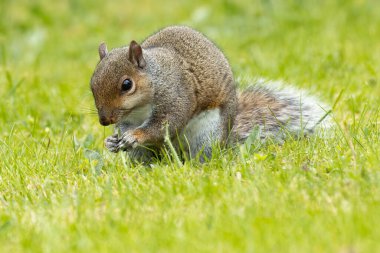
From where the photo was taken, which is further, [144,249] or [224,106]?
[224,106]

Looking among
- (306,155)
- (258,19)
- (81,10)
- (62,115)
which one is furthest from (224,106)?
(81,10)

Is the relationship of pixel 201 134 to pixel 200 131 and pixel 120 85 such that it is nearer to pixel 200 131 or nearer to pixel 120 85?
pixel 200 131

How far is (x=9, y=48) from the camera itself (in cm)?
802

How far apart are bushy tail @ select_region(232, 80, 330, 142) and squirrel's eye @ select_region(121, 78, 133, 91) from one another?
0.82 meters

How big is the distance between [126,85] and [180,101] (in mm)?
335

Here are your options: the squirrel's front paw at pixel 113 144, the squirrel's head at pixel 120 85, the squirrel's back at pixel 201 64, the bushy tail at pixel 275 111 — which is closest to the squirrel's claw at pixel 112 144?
the squirrel's front paw at pixel 113 144

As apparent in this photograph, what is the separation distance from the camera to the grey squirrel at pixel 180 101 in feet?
12.9

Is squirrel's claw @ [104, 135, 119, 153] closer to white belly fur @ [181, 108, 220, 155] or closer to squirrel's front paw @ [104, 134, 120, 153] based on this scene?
squirrel's front paw @ [104, 134, 120, 153]

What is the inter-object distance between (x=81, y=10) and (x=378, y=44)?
486 centimetres

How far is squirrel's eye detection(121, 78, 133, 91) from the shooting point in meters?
3.91

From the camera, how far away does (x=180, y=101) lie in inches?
162

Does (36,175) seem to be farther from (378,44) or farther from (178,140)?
(378,44)

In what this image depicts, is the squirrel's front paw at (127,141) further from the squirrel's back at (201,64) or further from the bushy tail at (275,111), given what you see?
the bushy tail at (275,111)

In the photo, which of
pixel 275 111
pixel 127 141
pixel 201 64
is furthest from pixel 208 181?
pixel 275 111
